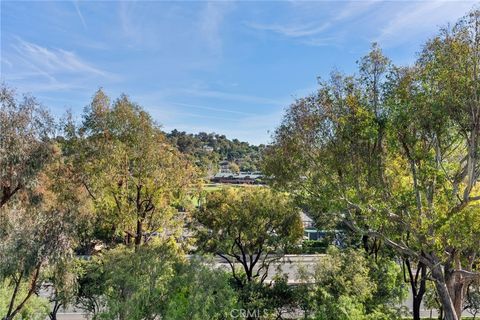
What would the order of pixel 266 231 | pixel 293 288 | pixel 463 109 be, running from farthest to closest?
pixel 266 231 → pixel 293 288 → pixel 463 109

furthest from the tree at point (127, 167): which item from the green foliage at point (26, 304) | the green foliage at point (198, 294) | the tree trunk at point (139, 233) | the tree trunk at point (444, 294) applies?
the tree trunk at point (444, 294)

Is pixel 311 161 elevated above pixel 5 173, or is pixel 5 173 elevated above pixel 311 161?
pixel 311 161

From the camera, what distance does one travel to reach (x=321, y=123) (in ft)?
32.1

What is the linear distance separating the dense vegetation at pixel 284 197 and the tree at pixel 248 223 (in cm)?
6

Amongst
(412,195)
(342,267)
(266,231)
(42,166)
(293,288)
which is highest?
(42,166)

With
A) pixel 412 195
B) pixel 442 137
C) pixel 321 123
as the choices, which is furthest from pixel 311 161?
pixel 442 137

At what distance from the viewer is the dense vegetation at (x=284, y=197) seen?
28.0 ft

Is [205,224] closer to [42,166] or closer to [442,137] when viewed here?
[42,166]

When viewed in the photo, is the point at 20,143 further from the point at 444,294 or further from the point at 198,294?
the point at 444,294

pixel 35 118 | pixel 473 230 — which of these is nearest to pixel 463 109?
pixel 473 230

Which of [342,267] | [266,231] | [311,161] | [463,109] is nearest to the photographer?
[463,109]

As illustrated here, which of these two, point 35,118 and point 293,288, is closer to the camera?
point 35,118

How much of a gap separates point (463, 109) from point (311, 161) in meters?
4.14
